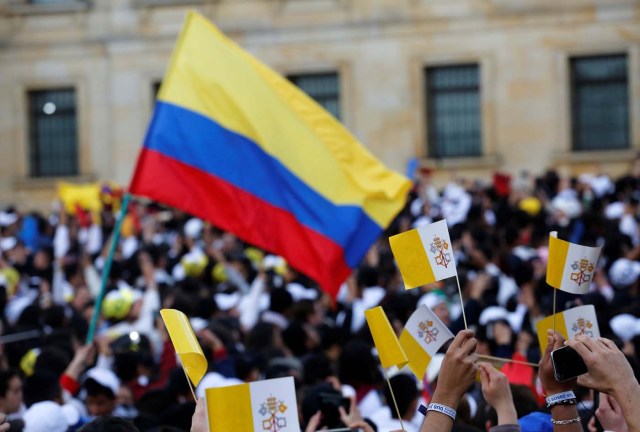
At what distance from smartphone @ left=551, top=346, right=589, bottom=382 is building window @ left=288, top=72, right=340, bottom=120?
23.6 m

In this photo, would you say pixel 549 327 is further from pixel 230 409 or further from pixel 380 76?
pixel 380 76

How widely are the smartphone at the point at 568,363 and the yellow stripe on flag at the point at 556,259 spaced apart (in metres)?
0.82

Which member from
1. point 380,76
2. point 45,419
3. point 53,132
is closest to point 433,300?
point 45,419

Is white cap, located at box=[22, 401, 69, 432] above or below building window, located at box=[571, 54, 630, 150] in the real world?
below

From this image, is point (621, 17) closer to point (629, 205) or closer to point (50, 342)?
point (629, 205)

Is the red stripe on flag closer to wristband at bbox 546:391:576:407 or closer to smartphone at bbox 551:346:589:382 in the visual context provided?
wristband at bbox 546:391:576:407

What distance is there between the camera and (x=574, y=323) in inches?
225

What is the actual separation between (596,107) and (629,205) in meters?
10.4

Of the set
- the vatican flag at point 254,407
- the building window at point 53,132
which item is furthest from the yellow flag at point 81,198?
the vatican flag at point 254,407

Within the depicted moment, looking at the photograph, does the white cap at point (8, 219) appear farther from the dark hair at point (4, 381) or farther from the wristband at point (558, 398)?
the wristband at point (558, 398)

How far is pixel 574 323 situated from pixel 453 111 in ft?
72.8

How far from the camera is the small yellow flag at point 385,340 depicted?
5430mm

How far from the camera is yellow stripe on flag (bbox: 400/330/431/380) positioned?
550 centimetres

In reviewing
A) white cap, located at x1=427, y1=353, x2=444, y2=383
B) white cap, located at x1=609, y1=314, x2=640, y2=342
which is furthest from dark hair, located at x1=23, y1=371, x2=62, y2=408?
white cap, located at x1=609, y1=314, x2=640, y2=342
